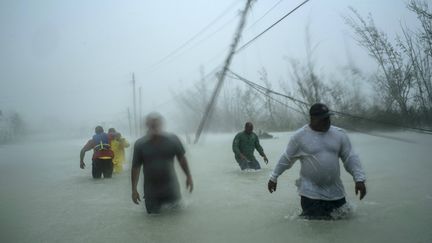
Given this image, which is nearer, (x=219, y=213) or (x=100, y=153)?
(x=219, y=213)

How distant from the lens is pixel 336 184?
5.65 metres

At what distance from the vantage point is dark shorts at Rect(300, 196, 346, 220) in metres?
5.70

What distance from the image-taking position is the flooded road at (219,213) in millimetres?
5484

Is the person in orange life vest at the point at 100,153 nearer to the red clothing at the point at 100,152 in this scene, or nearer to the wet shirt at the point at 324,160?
the red clothing at the point at 100,152

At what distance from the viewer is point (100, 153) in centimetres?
1252

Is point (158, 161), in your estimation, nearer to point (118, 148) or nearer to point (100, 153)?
point (100, 153)

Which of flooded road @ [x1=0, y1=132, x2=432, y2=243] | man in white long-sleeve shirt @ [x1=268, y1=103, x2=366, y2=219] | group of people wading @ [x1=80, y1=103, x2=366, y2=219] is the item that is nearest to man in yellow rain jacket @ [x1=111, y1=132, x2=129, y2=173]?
flooded road @ [x1=0, y1=132, x2=432, y2=243]

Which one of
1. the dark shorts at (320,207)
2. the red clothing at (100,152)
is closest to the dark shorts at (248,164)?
the red clothing at (100,152)

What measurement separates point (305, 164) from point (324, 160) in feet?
0.87

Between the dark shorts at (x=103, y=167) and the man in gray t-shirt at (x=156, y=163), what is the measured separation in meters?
6.21

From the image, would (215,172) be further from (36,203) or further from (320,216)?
(320,216)

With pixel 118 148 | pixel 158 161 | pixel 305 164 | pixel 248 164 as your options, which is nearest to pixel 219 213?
pixel 158 161

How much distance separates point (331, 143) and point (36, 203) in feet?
20.4

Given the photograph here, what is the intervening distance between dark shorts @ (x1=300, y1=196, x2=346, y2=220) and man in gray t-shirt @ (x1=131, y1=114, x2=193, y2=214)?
1.96 m
